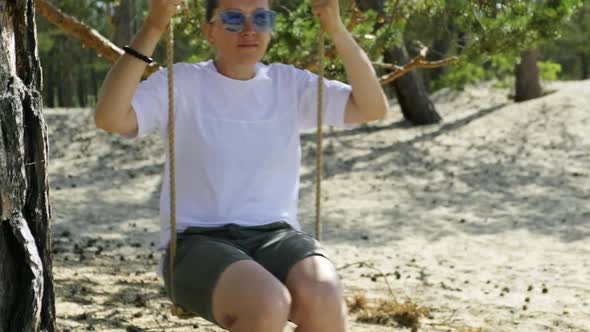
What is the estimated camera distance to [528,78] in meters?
11.1

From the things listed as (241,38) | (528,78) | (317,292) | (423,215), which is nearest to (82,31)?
(241,38)

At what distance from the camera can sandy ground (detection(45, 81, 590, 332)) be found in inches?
161

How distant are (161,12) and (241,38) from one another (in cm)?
27

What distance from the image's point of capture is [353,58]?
2.33 m

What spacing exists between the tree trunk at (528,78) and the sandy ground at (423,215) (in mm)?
278

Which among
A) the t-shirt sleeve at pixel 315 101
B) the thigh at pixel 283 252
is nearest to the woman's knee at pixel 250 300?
the thigh at pixel 283 252

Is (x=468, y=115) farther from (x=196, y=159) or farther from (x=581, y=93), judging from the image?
(x=196, y=159)

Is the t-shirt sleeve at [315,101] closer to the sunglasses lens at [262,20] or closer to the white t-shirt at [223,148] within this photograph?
the white t-shirt at [223,148]

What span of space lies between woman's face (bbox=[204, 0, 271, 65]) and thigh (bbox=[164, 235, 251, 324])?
52 cm

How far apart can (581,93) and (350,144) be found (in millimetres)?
3379

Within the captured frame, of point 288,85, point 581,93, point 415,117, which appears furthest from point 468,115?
point 288,85

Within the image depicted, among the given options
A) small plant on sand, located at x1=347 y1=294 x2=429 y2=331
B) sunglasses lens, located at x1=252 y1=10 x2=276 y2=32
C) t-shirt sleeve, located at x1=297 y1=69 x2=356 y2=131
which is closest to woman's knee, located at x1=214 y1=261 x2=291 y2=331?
t-shirt sleeve, located at x1=297 y1=69 x2=356 y2=131

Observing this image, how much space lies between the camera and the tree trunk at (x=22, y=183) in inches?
73.1

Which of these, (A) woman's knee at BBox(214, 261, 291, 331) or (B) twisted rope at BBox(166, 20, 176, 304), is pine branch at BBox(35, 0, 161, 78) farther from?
(A) woman's knee at BBox(214, 261, 291, 331)
